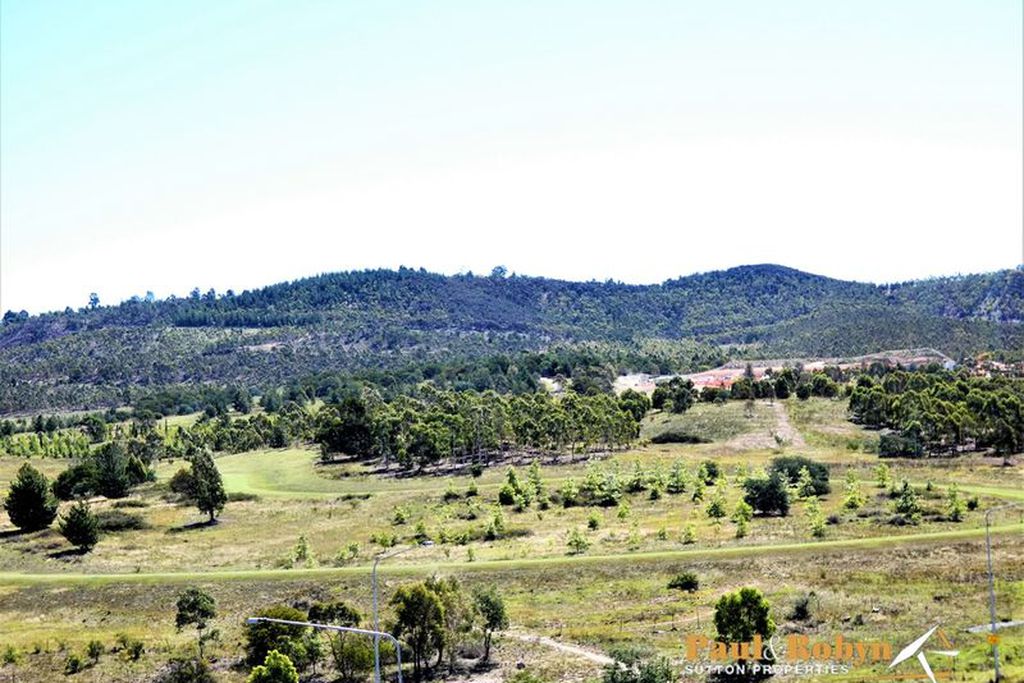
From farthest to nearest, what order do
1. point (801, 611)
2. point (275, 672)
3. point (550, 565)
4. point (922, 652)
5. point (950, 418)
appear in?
point (950, 418) < point (550, 565) < point (801, 611) < point (275, 672) < point (922, 652)

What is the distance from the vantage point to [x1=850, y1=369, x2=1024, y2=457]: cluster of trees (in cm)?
11469

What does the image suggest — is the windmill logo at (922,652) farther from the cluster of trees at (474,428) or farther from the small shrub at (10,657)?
the cluster of trees at (474,428)

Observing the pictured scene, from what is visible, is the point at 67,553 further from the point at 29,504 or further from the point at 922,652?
the point at 922,652

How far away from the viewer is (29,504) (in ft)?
318

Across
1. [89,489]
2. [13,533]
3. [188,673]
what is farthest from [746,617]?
[89,489]

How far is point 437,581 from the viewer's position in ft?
186

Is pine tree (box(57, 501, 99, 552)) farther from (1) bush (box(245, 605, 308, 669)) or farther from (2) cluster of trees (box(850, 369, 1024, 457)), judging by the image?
(2) cluster of trees (box(850, 369, 1024, 457))

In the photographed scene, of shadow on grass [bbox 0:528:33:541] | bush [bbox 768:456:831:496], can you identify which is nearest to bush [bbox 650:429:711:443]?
bush [bbox 768:456:831:496]

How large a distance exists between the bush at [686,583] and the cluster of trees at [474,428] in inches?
2731

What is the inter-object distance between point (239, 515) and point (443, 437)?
117 feet

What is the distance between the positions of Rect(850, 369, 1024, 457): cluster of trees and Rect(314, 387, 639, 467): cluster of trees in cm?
3444

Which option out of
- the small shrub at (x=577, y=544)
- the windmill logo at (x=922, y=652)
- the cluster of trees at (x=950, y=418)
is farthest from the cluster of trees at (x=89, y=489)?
the cluster of trees at (x=950, y=418)

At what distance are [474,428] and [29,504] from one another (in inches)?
2237

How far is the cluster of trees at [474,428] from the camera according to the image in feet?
440
